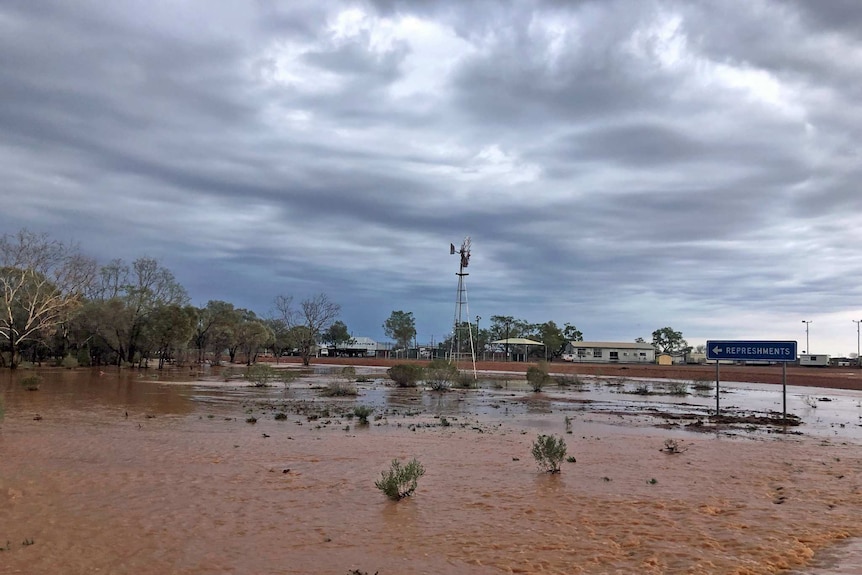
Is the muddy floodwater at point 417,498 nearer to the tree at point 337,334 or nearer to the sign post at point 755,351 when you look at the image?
the sign post at point 755,351

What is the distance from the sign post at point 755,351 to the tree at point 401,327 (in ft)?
383

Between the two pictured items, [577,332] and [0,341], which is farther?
[577,332]

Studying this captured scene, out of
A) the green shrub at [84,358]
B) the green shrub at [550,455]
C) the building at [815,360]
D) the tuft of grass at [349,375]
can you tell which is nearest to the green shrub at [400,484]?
the green shrub at [550,455]

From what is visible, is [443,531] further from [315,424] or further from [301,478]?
[315,424]

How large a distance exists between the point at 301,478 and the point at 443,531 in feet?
13.3

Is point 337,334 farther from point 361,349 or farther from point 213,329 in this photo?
point 213,329

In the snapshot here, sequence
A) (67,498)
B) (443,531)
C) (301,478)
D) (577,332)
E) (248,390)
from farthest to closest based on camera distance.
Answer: (577,332)
(248,390)
(301,478)
(67,498)
(443,531)

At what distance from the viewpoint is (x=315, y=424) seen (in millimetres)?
19703

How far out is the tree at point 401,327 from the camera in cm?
14038

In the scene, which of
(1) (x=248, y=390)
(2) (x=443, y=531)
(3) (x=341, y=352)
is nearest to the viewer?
(2) (x=443, y=531)

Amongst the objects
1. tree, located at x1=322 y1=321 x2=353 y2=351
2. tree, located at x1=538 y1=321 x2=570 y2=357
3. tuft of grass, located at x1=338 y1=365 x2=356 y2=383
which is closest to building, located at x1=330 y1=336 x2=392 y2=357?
Result: tree, located at x1=322 y1=321 x2=353 y2=351

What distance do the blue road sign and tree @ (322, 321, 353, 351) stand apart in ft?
424

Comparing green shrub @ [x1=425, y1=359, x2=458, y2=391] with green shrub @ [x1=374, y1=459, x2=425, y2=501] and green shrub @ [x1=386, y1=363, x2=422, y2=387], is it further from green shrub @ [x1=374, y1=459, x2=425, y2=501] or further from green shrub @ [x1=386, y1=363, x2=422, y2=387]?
green shrub @ [x1=374, y1=459, x2=425, y2=501]

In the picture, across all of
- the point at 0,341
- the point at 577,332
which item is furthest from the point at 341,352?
the point at 0,341
